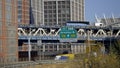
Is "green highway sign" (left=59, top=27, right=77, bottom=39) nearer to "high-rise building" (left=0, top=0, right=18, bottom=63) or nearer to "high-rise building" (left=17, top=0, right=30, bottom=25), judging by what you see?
"high-rise building" (left=0, top=0, right=18, bottom=63)

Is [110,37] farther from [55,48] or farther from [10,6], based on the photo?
[10,6]

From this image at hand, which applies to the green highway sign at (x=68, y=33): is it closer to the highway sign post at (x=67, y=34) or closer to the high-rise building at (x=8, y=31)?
the highway sign post at (x=67, y=34)

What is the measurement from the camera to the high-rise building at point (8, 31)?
109 meters

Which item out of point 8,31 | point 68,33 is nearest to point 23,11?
point 8,31

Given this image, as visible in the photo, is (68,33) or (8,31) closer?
(68,33)

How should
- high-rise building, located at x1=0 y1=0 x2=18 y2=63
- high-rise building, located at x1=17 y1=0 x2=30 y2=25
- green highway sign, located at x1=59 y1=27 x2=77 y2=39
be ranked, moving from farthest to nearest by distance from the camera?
high-rise building, located at x1=17 y1=0 x2=30 y2=25, green highway sign, located at x1=59 y1=27 x2=77 y2=39, high-rise building, located at x1=0 y1=0 x2=18 y2=63

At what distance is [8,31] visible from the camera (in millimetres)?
111250

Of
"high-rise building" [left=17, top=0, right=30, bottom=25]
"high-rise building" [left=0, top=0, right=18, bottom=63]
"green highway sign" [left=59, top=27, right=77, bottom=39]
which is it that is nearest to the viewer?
"high-rise building" [left=0, top=0, right=18, bottom=63]

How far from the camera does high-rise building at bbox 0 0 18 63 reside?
4284 inches

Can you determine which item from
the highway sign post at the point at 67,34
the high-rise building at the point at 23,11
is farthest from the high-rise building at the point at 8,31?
the high-rise building at the point at 23,11

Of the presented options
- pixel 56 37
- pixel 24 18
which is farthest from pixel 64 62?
pixel 24 18

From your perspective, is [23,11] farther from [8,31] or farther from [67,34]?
[67,34]

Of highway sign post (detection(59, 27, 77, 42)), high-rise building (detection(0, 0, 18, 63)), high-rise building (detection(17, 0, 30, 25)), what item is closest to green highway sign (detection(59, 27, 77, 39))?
highway sign post (detection(59, 27, 77, 42))

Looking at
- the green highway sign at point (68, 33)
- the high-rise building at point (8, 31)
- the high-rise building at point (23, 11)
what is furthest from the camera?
the high-rise building at point (23, 11)
